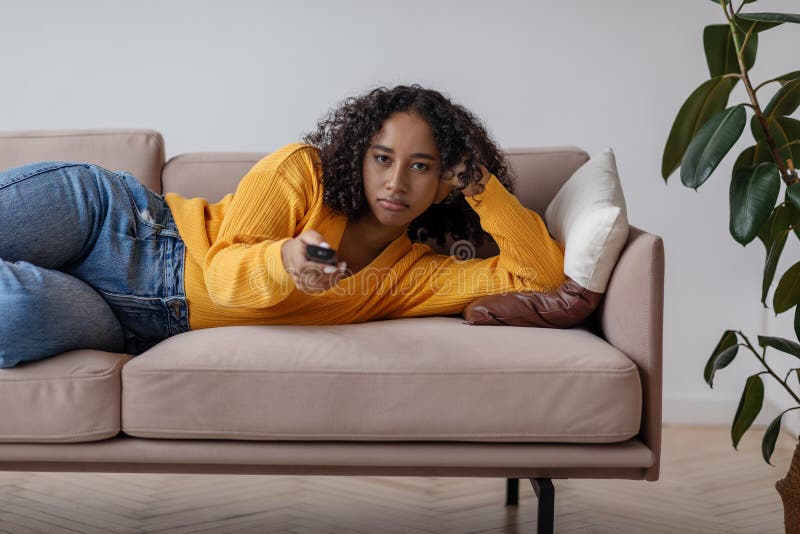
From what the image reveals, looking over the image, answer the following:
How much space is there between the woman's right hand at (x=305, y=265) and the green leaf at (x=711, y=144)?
74 cm

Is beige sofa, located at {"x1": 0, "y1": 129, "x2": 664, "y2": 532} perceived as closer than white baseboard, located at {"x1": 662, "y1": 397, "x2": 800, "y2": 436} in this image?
Yes

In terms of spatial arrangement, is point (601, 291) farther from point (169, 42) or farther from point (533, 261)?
point (169, 42)

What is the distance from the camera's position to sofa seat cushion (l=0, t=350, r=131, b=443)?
4.95 ft

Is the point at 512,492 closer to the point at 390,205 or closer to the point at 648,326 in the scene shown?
the point at 648,326

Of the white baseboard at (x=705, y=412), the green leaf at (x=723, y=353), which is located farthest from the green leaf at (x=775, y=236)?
the white baseboard at (x=705, y=412)

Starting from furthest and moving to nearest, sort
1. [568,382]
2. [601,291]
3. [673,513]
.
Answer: [673,513] → [601,291] → [568,382]

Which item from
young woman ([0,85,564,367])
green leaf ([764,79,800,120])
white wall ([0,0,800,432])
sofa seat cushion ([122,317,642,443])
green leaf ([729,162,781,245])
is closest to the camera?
sofa seat cushion ([122,317,642,443])

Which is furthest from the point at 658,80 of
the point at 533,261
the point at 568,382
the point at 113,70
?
the point at 113,70

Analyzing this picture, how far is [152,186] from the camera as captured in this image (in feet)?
7.13

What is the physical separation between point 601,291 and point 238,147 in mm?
1491

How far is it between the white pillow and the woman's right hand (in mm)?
540

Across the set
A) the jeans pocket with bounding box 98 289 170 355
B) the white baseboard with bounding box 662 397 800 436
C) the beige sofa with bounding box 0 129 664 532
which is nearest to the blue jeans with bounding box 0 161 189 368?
the jeans pocket with bounding box 98 289 170 355

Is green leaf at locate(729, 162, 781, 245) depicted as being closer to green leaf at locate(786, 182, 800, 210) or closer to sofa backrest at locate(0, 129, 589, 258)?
green leaf at locate(786, 182, 800, 210)

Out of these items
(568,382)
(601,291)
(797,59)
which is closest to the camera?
(568,382)
